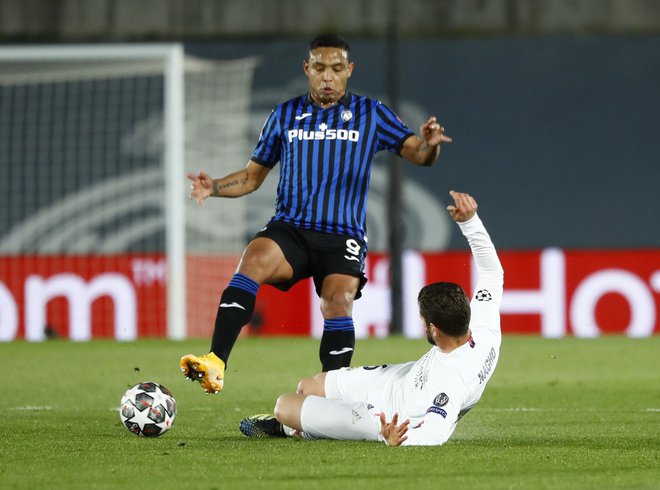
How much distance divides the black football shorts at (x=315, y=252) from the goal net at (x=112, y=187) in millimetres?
6744

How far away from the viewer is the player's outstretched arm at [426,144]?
20.3 ft

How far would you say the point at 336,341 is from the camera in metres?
6.35

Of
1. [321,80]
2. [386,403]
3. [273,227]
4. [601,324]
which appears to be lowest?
[601,324]

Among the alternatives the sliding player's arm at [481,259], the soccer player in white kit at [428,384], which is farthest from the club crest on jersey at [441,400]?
the sliding player's arm at [481,259]

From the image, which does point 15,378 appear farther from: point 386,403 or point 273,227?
point 386,403

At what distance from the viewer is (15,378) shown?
959 cm

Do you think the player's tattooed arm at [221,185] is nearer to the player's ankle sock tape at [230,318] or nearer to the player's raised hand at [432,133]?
the player's ankle sock tape at [230,318]

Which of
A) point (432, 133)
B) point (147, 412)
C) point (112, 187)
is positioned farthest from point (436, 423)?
point (112, 187)

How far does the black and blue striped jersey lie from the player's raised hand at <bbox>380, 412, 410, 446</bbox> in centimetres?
157

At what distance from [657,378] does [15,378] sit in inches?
181

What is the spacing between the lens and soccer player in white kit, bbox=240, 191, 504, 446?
17.0 feet

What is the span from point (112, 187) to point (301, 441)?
1334 centimetres

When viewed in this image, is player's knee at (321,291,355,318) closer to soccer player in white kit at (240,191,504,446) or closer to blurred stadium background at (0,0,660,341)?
soccer player in white kit at (240,191,504,446)

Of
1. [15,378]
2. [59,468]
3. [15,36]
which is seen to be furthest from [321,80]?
[15,36]
